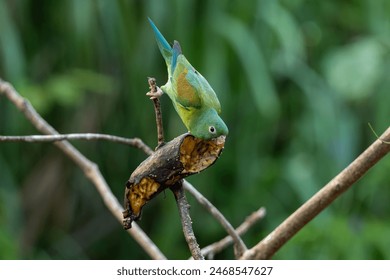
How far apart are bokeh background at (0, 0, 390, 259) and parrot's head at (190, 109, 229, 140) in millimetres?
944

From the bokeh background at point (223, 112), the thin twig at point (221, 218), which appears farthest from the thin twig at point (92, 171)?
the bokeh background at point (223, 112)

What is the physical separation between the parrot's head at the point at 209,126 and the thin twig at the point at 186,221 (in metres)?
0.05

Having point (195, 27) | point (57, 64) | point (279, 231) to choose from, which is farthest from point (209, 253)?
point (57, 64)

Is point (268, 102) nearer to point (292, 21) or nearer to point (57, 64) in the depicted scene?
point (292, 21)

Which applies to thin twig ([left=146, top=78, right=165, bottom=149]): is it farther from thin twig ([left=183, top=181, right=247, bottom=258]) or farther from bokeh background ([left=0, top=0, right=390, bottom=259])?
bokeh background ([left=0, top=0, right=390, bottom=259])

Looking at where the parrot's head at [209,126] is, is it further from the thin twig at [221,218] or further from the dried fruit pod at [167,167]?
the thin twig at [221,218]

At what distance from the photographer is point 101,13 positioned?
156 cm

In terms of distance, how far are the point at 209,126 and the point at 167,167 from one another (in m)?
0.04

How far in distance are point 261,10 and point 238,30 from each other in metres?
0.07

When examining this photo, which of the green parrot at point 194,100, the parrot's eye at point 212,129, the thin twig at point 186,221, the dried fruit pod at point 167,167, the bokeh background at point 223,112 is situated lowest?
the bokeh background at point 223,112

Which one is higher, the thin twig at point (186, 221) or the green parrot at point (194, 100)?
the green parrot at point (194, 100)

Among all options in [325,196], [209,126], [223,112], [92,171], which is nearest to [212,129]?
[209,126]

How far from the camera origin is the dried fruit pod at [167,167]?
40cm

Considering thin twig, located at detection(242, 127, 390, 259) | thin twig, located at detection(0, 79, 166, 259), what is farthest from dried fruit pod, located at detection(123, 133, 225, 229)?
thin twig, located at detection(0, 79, 166, 259)
